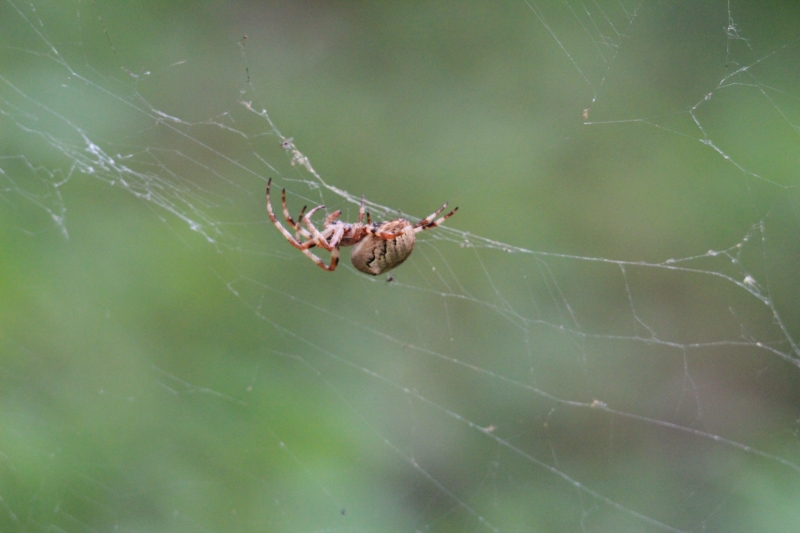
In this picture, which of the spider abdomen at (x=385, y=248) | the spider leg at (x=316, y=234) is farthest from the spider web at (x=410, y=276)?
the spider abdomen at (x=385, y=248)

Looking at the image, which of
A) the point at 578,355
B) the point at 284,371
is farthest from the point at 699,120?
the point at 284,371

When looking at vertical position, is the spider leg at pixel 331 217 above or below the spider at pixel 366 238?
above

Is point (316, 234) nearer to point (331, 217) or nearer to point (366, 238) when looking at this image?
point (331, 217)

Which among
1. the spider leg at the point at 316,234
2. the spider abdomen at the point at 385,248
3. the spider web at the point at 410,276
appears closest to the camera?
the spider abdomen at the point at 385,248

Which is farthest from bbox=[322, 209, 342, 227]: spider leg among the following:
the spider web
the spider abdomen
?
the spider web

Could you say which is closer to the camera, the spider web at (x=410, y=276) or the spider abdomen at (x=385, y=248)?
the spider abdomen at (x=385, y=248)

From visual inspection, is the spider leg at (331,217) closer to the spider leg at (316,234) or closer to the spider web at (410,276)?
the spider leg at (316,234)

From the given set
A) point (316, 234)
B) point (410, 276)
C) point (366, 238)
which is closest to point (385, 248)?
point (366, 238)

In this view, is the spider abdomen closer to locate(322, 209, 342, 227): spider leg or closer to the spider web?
locate(322, 209, 342, 227): spider leg
